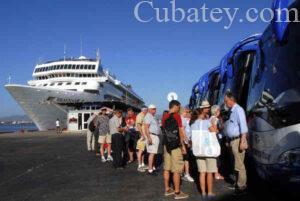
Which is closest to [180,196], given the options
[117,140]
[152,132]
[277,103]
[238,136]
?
[238,136]

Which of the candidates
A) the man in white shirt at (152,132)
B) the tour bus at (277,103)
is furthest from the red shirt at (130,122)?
the tour bus at (277,103)

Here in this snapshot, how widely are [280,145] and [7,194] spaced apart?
4.65 m

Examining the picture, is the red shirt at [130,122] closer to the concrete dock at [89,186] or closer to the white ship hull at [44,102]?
the concrete dock at [89,186]

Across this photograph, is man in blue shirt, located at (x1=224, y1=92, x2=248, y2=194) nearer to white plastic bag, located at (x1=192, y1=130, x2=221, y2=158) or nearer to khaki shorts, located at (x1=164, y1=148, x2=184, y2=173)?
white plastic bag, located at (x1=192, y1=130, x2=221, y2=158)

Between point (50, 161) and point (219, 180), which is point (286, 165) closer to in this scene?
point (219, 180)

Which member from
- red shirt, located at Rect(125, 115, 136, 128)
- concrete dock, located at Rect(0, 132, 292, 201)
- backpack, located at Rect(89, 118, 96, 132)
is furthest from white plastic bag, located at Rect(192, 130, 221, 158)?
backpack, located at Rect(89, 118, 96, 132)

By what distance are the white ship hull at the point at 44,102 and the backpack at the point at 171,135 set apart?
36278 millimetres

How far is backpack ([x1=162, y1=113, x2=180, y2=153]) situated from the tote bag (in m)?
0.38

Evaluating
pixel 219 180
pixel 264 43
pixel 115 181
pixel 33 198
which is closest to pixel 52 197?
pixel 33 198

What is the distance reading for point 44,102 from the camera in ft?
141

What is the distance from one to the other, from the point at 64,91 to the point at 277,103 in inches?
1599

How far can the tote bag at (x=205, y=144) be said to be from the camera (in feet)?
20.3

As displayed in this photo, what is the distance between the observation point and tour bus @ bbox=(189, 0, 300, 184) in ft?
16.2

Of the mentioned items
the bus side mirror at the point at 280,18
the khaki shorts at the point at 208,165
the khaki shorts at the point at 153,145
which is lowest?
the khaki shorts at the point at 208,165
